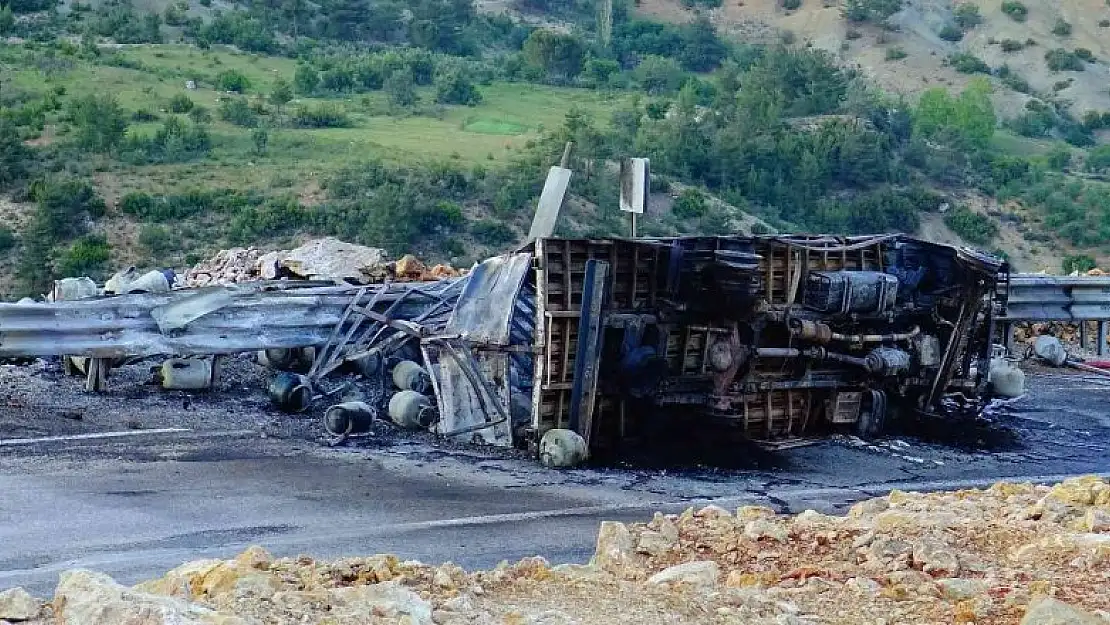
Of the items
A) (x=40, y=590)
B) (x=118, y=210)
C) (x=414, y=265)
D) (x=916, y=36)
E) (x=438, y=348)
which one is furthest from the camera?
(x=916, y=36)

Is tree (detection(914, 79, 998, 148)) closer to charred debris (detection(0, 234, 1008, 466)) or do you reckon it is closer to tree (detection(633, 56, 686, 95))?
tree (detection(633, 56, 686, 95))

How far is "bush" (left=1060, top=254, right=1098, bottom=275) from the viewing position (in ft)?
165

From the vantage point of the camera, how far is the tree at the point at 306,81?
5972 centimetres

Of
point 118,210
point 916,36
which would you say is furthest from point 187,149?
point 916,36

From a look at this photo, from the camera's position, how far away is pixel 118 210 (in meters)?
41.1

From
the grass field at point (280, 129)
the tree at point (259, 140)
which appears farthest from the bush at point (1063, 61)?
the tree at point (259, 140)

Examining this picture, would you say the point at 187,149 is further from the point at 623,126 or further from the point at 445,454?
the point at 445,454

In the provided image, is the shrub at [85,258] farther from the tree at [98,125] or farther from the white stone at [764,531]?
the white stone at [764,531]

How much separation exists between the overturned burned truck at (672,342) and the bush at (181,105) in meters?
35.8

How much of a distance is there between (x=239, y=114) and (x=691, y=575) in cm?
4521

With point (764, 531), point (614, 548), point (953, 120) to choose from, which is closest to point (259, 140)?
point (953, 120)

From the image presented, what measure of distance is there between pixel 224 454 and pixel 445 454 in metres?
2.19

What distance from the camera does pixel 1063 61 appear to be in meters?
96.7

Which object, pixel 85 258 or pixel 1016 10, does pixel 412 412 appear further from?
pixel 1016 10
